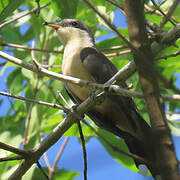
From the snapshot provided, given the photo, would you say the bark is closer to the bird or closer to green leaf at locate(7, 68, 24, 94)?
the bird

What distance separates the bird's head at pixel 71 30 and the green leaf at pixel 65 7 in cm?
117

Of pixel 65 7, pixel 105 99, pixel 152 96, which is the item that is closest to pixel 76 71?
pixel 105 99

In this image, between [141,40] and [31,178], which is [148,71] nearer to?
[141,40]

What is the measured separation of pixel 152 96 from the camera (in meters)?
1.28

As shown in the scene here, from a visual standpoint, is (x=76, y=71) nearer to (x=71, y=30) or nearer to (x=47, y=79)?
(x=47, y=79)

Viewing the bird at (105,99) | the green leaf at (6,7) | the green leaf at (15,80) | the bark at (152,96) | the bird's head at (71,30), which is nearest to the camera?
the bark at (152,96)

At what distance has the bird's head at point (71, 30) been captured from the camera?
413 centimetres

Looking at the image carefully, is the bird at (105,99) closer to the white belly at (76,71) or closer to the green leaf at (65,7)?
the white belly at (76,71)

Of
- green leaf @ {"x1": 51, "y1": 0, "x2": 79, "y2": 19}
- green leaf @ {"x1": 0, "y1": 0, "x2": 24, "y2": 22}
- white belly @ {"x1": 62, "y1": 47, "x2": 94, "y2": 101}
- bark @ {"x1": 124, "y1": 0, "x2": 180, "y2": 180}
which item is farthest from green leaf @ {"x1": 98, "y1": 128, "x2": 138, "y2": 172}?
bark @ {"x1": 124, "y1": 0, "x2": 180, "y2": 180}

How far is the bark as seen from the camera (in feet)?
3.83

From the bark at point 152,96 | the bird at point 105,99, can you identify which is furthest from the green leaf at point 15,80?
the bark at point 152,96

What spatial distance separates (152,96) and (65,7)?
5.56 feet

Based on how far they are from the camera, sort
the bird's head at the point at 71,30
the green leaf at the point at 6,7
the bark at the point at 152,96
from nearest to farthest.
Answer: the bark at the point at 152,96 → the green leaf at the point at 6,7 → the bird's head at the point at 71,30

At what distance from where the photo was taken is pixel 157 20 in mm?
3115
